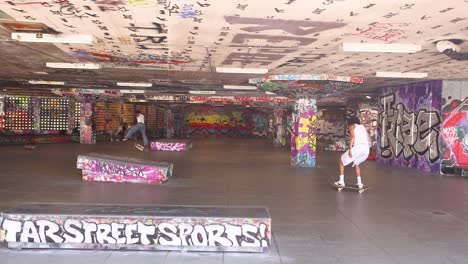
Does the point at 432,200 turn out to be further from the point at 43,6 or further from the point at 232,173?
the point at 43,6

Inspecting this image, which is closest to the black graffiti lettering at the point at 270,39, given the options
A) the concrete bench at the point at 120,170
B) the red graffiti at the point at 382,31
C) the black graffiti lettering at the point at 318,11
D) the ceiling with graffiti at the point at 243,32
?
the ceiling with graffiti at the point at 243,32

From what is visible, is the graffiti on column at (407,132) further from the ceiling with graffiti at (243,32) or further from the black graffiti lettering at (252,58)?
the black graffiti lettering at (252,58)

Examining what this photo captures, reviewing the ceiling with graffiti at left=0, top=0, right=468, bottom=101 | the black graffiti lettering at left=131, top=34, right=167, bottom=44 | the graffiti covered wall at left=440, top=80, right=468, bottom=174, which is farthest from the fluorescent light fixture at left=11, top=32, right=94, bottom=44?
the graffiti covered wall at left=440, top=80, right=468, bottom=174

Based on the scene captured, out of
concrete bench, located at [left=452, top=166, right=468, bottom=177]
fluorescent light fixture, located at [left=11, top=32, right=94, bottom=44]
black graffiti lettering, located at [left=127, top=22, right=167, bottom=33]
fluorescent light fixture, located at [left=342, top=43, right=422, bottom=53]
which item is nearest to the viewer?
black graffiti lettering, located at [left=127, top=22, right=167, bottom=33]

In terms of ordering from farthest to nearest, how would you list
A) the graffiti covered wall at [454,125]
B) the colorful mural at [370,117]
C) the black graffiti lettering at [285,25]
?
the colorful mural at [370,117] → the graffiti covered wall at [454,125] → the black graffiti lettering at [285,25]

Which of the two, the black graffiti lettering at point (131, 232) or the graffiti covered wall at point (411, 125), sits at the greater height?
the graffiti covered wall at point (411, 125)

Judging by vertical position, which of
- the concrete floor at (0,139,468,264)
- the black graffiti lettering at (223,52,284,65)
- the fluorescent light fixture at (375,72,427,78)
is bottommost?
the concrete floor at (0,139,468,264)

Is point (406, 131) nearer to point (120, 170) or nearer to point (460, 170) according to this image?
point (460, 170)

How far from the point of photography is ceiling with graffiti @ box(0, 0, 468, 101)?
6.48 m

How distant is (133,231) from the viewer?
5230 mm

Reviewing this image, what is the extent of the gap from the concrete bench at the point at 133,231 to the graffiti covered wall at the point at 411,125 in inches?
493

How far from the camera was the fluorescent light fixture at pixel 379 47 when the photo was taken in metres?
8.95

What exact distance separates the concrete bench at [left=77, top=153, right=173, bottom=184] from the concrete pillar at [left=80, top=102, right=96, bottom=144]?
67.4ft

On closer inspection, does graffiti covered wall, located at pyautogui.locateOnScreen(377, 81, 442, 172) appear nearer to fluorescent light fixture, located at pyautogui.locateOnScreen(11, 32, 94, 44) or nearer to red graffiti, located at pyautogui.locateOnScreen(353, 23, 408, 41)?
red graffiti, located at pyautogui.locateOnScreen(353, 23, 408, 41)
